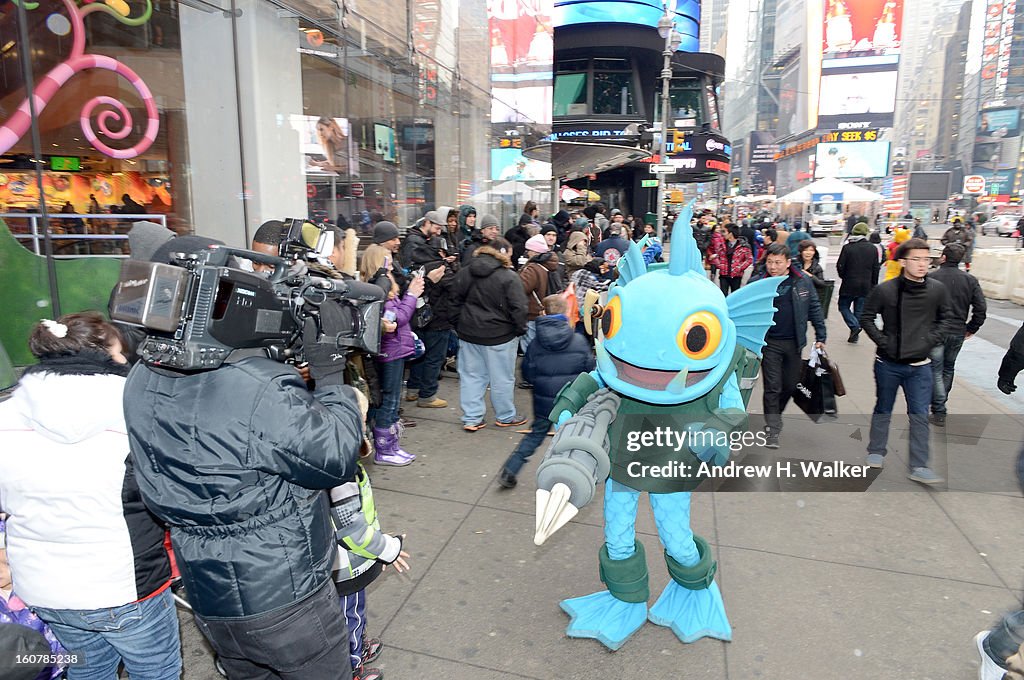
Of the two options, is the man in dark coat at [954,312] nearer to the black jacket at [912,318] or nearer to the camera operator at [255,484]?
the black jacket at [912,318]

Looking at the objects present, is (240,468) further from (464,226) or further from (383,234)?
(464,226)

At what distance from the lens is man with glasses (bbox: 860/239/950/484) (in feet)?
16.7

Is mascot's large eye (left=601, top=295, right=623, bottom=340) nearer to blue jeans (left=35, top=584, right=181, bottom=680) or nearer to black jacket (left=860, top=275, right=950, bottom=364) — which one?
blue jeans (left=35, top=584, right=181, bottom=680)

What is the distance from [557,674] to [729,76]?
7346 inches

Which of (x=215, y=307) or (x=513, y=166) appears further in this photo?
(x=513, y=166)

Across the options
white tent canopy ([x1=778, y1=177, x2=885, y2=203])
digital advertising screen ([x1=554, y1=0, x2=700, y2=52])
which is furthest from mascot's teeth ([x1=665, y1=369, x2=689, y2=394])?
digital advertising screen ([x1=554, y1=0, x2=700, y2=52])

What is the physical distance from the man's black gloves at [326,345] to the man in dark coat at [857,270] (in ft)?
31.9

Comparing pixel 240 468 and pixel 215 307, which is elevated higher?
pixel 215 307

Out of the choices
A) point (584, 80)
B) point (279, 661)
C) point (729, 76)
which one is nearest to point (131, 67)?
point (279, 661)

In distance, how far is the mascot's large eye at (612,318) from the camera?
3.18m

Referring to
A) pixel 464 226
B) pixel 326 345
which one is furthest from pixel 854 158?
pixel 326 345

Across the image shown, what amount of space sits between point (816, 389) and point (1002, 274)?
12.6 metres

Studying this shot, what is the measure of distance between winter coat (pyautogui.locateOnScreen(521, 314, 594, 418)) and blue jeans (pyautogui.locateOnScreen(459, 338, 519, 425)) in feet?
4.62

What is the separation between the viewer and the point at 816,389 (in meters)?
5.97
